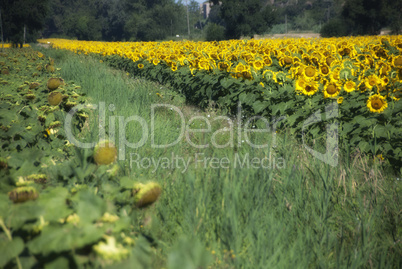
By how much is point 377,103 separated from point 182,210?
2571 millimetres

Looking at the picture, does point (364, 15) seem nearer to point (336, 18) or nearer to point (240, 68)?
point (336, 18)

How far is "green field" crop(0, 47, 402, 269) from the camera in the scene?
1.17m

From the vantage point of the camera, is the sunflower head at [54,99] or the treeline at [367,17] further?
the treeline at [367,17]

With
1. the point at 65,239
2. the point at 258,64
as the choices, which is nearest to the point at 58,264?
the point at 65,239

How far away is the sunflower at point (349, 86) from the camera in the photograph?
4.28m

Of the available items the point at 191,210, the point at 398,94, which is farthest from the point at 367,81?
the point at 191,210

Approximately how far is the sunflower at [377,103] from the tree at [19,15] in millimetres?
43644

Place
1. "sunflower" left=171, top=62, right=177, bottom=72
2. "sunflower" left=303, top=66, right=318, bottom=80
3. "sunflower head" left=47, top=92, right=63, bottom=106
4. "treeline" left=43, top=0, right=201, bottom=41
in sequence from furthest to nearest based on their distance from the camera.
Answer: "treeline" left=43, top=0, right=201, bottom=41
"sunflower" left=171, top=62, right=177, bottom=72
"sunflower" left=303, top=66, right=318, bottom=80
"sunflower head" left=47, top=92, right=63, bottom=106

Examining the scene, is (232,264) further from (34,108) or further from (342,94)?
(342,94)

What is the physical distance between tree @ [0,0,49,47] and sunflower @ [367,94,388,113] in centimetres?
4364

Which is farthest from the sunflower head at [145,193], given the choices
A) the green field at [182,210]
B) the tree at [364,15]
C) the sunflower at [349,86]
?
the tree at [364,15]

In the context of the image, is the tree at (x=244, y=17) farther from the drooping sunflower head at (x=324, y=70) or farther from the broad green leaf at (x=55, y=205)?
the broad green leaf at (x=55, y=205)

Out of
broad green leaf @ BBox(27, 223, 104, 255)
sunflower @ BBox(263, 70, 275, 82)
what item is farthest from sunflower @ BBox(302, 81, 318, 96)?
broad green leaf @ BBox(27, 223, 104, 255)

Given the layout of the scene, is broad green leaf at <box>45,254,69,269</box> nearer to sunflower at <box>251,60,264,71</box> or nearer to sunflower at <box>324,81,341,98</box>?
sunflower at <box>324,81,341,98</box>
